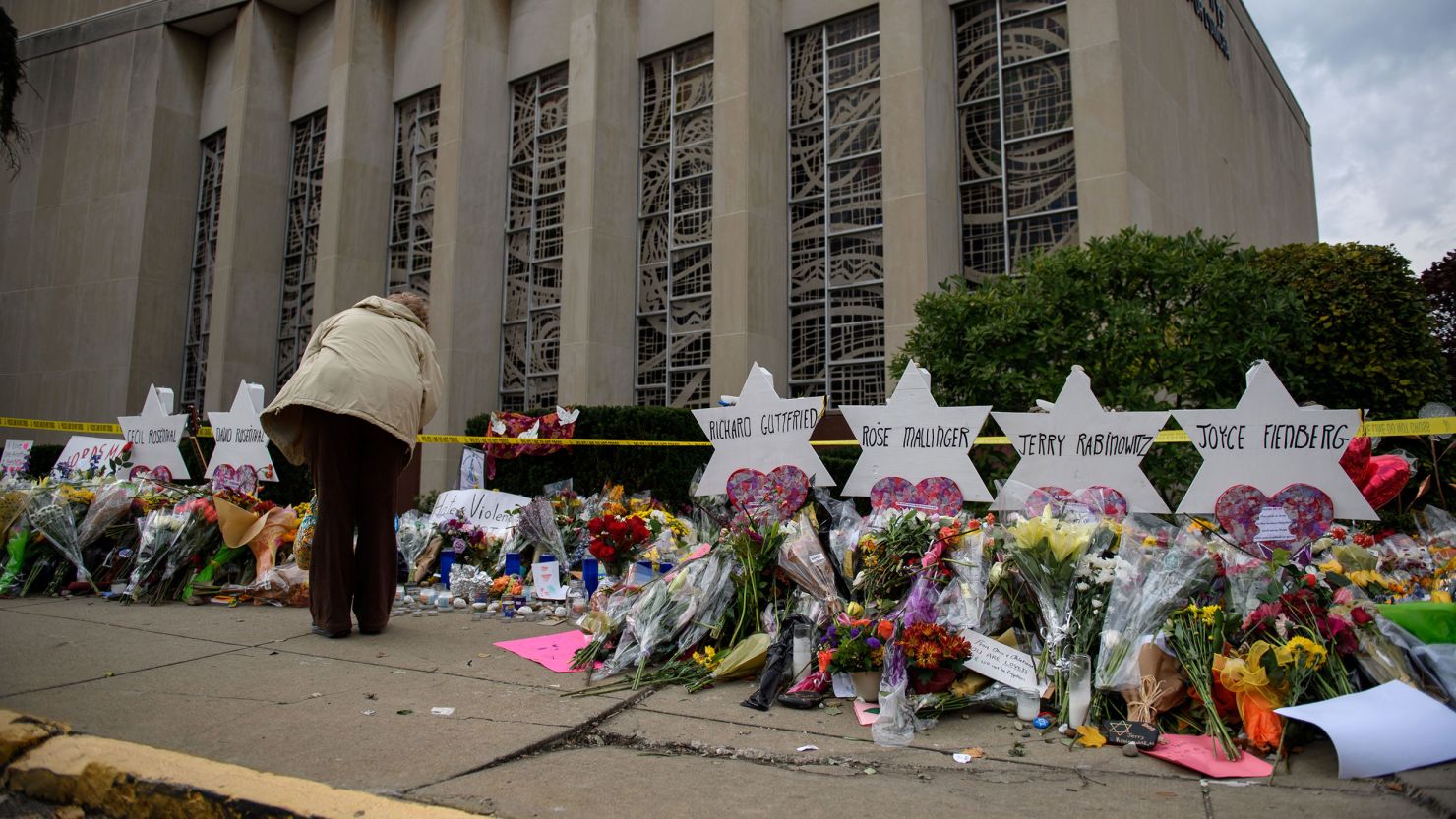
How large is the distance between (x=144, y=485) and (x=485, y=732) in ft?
19.7

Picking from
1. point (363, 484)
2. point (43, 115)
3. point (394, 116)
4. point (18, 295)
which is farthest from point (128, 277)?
point (363, 484)

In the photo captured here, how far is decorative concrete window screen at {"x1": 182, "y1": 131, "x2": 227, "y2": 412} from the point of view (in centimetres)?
2094

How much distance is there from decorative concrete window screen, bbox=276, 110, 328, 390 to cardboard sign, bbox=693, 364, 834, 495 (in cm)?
1621

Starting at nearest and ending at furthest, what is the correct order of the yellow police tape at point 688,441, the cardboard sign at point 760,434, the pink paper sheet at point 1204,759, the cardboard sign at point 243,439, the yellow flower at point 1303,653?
1. the pink paper sheet at point 1204,759
2. the yellow flower at point 1303,653
3. the yellow police tape at point 688,441
4. the cardboard sign at point 760,434
5. the cardboard sign at point 243,439

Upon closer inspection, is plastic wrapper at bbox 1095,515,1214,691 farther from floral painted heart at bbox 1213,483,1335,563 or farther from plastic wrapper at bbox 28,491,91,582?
plastic wrapper at bbox 28,491,91,582

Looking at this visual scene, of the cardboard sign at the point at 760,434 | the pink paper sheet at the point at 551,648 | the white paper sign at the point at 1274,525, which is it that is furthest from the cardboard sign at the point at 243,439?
the white paper sign at the point at 1274,525

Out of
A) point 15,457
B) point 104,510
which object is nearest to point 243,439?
point 104,510

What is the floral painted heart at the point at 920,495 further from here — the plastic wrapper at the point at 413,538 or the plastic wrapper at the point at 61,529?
the plastic wrapper at the point at 61,529

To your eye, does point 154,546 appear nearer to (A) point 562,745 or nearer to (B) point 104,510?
(B) point 104,510

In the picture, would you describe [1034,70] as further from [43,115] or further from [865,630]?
[43,115]

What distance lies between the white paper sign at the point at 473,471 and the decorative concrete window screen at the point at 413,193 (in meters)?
8.60

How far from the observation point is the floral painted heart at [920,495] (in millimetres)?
5137

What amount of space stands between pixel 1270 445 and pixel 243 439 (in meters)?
8.20

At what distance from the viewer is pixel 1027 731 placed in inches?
135
